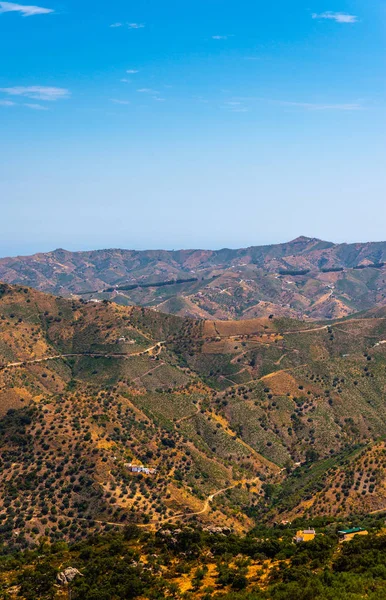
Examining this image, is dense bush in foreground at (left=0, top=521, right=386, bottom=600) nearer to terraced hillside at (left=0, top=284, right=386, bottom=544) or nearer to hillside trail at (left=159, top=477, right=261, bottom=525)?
hillside trail at (left=159, top=477, right=261, bottom=525)

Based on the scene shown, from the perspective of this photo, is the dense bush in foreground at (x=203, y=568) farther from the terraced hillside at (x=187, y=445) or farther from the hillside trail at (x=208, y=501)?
the terraced hillside at (x=187, y=445)

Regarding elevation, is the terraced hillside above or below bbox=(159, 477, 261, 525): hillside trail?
above

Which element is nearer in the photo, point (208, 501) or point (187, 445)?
point (208, 501)

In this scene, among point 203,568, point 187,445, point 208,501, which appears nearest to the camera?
point 203,568

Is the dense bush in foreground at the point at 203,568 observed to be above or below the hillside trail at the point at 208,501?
above

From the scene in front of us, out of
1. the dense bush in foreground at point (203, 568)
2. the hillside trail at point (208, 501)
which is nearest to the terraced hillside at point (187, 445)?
the hillside trail at point (208, 501)

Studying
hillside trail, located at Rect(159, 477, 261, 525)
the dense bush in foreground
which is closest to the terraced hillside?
hillside trail, located at Rect(159, 477, 261, 525)

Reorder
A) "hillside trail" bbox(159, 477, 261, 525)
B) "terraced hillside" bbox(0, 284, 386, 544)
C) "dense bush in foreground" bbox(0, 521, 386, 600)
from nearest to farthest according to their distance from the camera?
"dense bush in foreground" bbox(0, 521, 386, 600) → "hillside trail" bbox(159, 477, 261, 525) → "terraced hillside" bbox(0, 284, 386, 544)

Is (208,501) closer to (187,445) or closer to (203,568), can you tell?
(187,445)

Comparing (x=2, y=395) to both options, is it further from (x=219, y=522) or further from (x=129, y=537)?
(x=129, y=537)

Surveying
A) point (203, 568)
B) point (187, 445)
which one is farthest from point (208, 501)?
point (203, 568)
